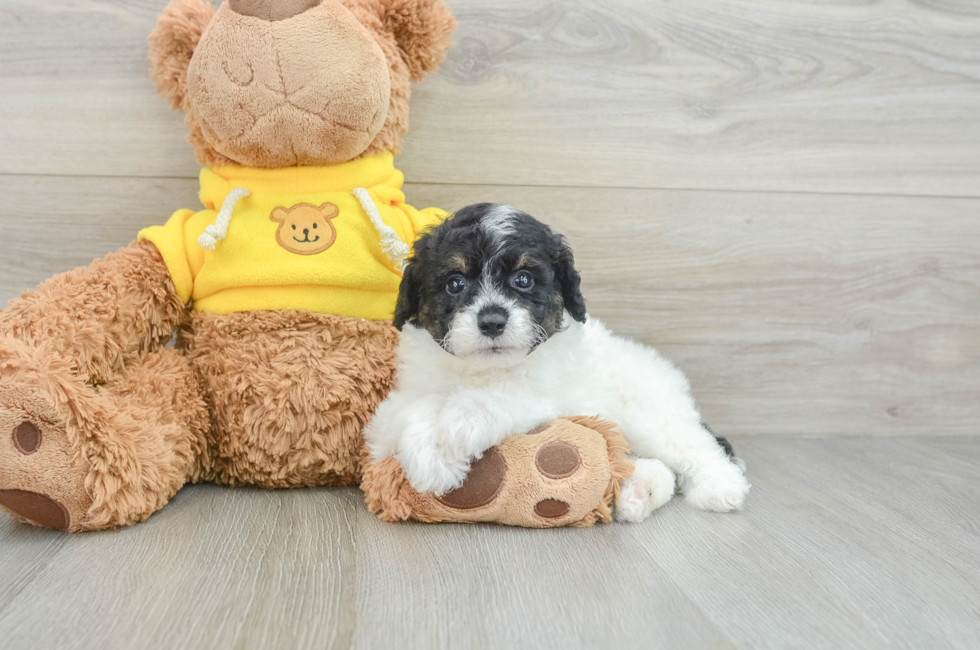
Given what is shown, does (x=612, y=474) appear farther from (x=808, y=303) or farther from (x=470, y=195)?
(x=808, y=303)

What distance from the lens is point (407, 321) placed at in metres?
1.50

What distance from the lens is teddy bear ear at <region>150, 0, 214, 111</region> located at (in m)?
1.61

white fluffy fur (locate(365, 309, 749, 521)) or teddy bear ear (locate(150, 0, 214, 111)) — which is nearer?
white fluffy fur (locate(365, 309, 749, 521))

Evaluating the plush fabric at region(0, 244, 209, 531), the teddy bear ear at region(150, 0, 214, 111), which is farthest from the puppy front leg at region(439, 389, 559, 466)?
the teddy bear ear at region(150, 0, 214, 111)

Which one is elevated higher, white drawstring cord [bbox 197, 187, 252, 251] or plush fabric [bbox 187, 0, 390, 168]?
plush fabric [bbox 187, 0, 390, 168]

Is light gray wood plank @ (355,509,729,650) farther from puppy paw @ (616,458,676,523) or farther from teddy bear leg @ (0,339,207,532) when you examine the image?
teddy bear leg @ (0,339,207,532)

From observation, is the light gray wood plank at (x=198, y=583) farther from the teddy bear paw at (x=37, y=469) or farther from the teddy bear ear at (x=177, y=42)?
the teddy bear ear at (x=177, y=42)

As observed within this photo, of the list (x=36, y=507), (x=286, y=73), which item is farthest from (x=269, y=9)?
(x=36, y=507)

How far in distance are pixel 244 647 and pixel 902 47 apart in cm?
235

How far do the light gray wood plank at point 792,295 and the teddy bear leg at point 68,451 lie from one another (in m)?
1.00

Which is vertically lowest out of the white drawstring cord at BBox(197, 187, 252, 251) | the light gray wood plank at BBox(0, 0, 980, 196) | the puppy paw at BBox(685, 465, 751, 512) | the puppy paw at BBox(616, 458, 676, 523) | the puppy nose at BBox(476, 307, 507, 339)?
the puppy paw at BBox(685, 465, 751, 512)

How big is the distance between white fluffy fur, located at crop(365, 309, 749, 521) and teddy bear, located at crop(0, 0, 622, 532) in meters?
0.08

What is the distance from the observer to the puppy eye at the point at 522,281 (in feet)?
4.57

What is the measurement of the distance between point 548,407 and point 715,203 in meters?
1.00
